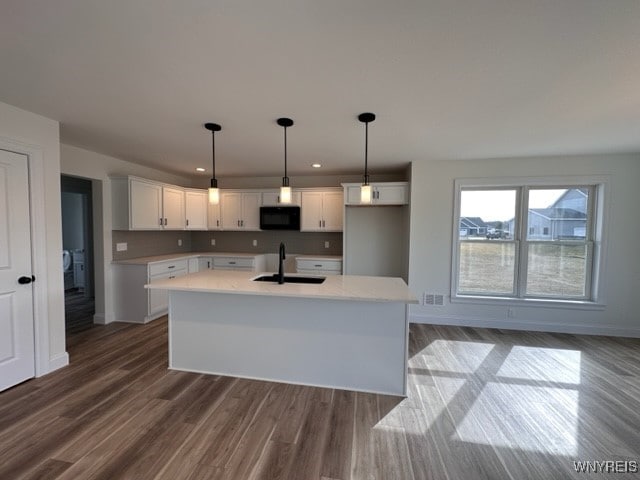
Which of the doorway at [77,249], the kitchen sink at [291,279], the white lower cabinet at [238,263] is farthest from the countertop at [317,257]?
the doorway at [77,249]

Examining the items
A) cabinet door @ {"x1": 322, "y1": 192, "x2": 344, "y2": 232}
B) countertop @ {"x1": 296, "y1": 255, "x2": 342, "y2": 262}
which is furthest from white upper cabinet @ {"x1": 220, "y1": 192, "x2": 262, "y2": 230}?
cabinet door @ {"x1": 322, "y1": 192, "x2": 344, "y2": 232}

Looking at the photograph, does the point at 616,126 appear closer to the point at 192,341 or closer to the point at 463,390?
the point at 463,390

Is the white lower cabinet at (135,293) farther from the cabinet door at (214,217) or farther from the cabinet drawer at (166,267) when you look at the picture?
the cabinet door at (214,217)

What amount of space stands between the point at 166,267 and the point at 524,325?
539 cm

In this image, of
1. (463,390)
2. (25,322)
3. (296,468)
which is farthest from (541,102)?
(25,322)

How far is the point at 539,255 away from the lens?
402cm

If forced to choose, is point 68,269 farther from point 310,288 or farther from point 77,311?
point 310,288

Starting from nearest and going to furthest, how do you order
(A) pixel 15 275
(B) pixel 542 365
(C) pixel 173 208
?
(A) pixel 15 275, (B) pixel 542 365, (C) pixel 173 208

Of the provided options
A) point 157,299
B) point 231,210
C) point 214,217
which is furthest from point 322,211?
point 157,299

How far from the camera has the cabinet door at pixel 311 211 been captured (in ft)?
16.2

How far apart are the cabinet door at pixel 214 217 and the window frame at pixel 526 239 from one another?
4.07 meters

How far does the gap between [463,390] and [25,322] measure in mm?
3981

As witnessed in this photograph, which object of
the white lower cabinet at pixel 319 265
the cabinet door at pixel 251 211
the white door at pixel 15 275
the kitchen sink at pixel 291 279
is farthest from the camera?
the cabinet door at pixel 251 211

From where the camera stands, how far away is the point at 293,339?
2.61 m
